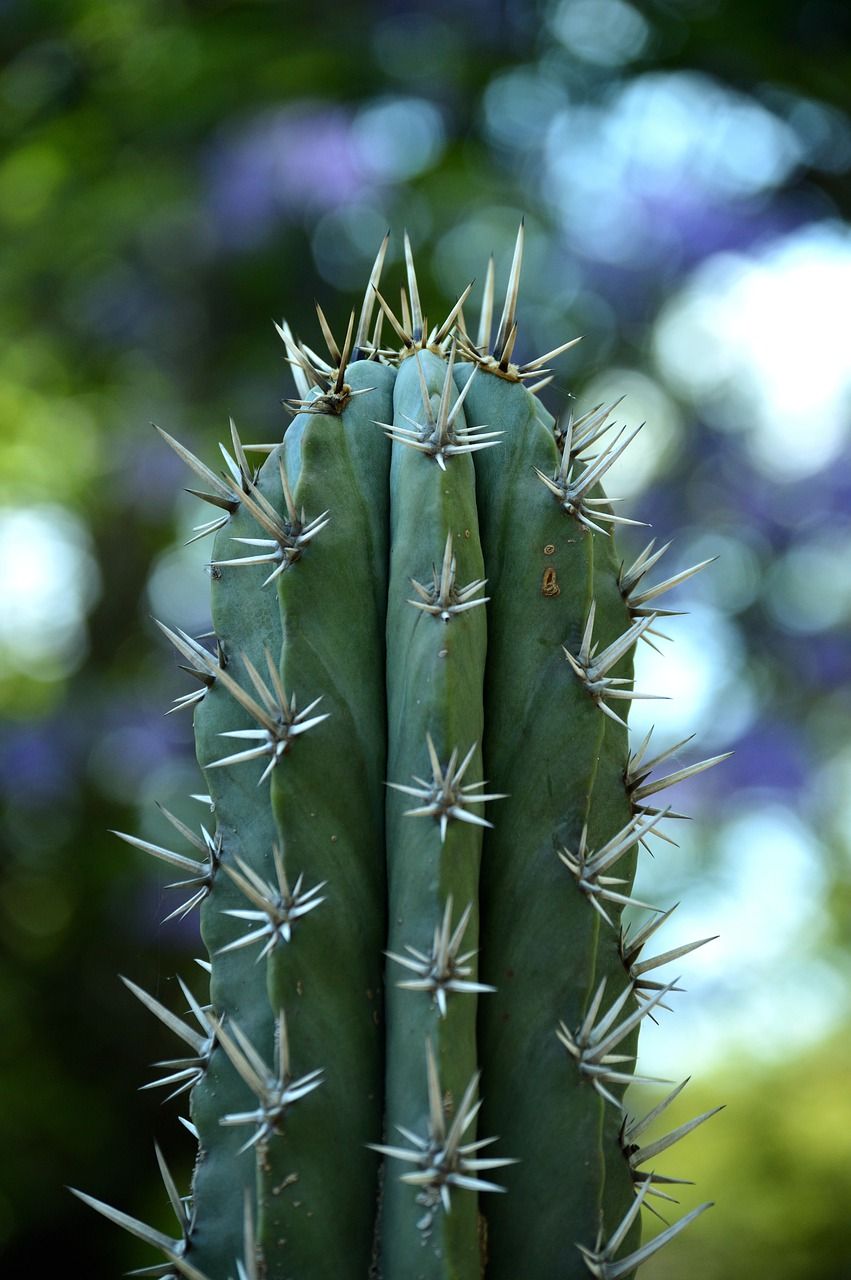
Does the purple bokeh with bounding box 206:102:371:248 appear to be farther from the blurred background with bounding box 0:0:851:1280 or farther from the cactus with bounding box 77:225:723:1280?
the cactus with bounding box 77:225:723:1280

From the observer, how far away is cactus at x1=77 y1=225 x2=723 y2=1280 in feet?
Result: 3.84

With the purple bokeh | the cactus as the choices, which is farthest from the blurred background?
the cactus

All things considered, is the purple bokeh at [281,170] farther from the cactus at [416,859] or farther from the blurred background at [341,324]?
the cactus at [416,859]

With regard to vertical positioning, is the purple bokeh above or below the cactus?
below

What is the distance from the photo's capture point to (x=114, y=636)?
574cm

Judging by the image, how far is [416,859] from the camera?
1194mm

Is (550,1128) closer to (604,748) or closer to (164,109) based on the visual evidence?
(604,748)

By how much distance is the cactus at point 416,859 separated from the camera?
117 centimetres

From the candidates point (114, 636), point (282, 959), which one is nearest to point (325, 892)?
point (282, 959)

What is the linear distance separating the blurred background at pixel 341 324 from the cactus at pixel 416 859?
2.81 meters

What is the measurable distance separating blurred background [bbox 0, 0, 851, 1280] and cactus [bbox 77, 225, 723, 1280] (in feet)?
9.23

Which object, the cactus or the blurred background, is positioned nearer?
the cactus

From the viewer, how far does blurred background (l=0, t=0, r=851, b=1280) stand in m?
4.30

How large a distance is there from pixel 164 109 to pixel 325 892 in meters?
3.86
